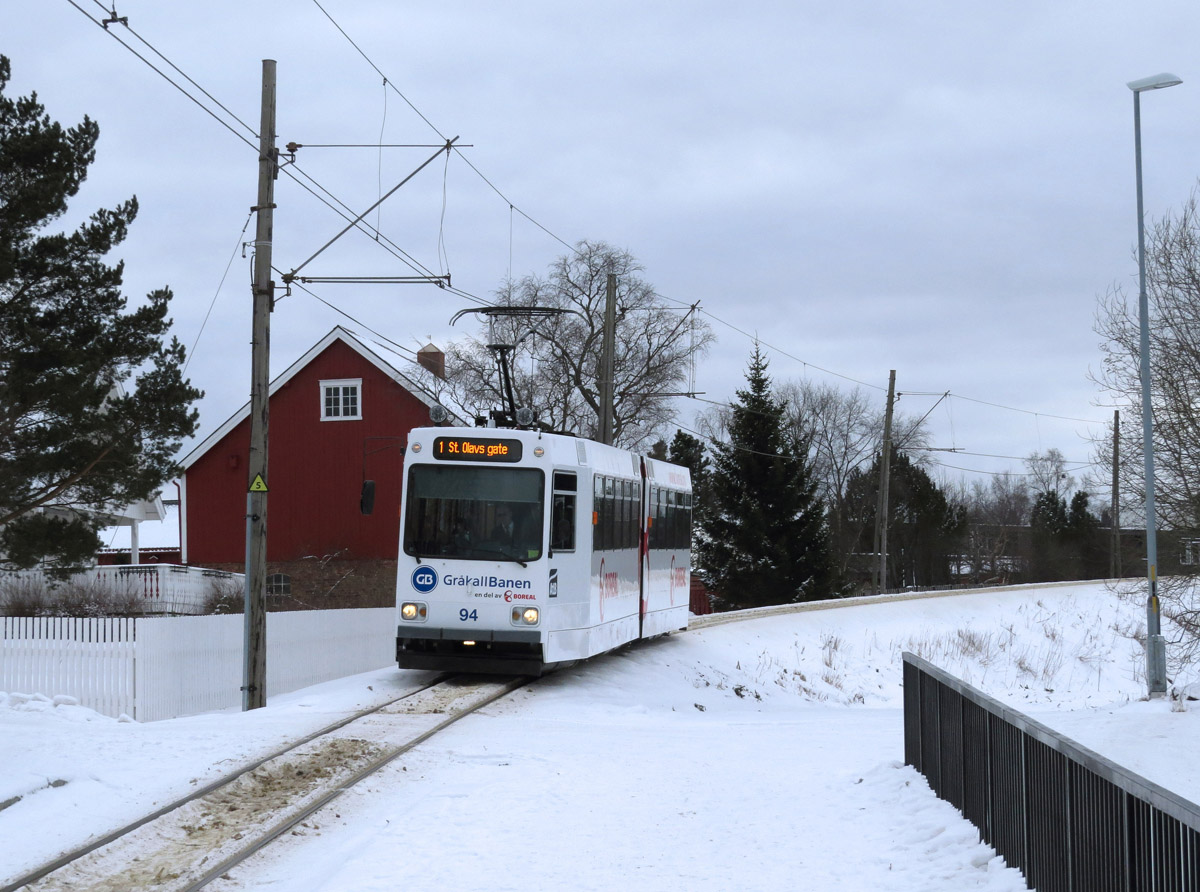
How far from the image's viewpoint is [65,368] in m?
23.5

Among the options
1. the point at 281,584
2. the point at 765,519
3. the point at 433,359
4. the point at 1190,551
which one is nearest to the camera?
the point at 1190,551

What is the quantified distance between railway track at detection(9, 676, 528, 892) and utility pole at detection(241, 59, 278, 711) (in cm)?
432

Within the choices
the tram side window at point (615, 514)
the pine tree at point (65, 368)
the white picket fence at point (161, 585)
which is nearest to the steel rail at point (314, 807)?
the tram side window at point (615, 514)

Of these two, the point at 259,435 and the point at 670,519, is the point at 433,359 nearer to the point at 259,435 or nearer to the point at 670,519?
the point at 670,519

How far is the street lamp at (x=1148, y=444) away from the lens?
2144 cm

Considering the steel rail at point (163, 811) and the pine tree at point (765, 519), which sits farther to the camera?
the pine tree at point (765, 519)

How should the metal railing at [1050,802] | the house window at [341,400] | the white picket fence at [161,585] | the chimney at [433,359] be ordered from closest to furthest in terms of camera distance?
1. the metal railing at [1050,802]
2. the white picket fence at [161,585]
3. the house window at [341,400]
4. the chimney at [433,359]

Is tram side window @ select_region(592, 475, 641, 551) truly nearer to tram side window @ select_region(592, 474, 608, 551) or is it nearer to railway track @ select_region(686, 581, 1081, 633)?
tram side window @ select_region(592, 474, 608, 551)

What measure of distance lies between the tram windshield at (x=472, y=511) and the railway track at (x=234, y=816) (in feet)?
11.3

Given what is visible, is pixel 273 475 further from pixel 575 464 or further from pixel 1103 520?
pixel 1103 520

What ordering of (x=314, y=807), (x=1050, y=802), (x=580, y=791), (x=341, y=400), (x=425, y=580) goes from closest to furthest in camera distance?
(x=1050, y=802) < (x=314, y=807) < (x=580, y=791) < (x=425, y=580) < (x=341, y=400)

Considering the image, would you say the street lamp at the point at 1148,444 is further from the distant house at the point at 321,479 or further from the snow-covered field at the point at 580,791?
the distant house at the point at 321,479

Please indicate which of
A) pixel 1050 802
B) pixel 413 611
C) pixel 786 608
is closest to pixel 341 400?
pixel 786 608

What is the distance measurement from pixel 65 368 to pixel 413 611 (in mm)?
10151
